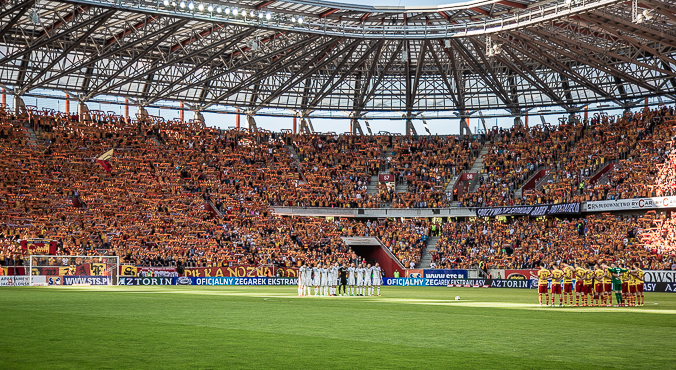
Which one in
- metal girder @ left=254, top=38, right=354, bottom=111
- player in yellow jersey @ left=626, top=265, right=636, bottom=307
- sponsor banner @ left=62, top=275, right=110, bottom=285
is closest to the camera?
player in yellow jersey @ left=626, top=265, right=636, bottom=307

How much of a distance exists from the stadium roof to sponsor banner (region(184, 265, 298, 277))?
16.2 metres

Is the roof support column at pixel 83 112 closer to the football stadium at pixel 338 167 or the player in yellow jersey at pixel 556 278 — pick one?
the football stadium at pixel 338 167

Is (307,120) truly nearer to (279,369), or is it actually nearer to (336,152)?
(336,152)

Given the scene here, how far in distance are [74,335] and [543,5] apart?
132ft

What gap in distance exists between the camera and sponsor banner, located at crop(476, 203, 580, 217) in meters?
60.7

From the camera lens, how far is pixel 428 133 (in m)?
81.7

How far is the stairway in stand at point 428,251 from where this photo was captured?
208 feet

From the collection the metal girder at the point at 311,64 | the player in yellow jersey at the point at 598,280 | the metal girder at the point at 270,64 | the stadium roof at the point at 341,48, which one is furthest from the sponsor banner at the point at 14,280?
the player in yellow jersey at the point at 598,280

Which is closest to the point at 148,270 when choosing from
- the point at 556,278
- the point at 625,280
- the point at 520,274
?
the point at 520,274

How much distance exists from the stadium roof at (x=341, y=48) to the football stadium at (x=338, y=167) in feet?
0.87

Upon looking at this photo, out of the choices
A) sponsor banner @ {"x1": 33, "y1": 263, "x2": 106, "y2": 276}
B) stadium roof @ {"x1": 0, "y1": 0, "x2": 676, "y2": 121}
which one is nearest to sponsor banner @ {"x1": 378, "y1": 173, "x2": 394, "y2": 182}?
stadium roof @ {"x1": 0, "y1": 0, "x2": 676, "y2": 121}

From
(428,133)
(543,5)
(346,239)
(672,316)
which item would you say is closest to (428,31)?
(543,5)

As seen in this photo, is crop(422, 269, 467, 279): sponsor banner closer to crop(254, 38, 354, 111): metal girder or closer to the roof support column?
crop(254, 38, 354, 111): metal girder

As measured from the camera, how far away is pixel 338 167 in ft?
246
